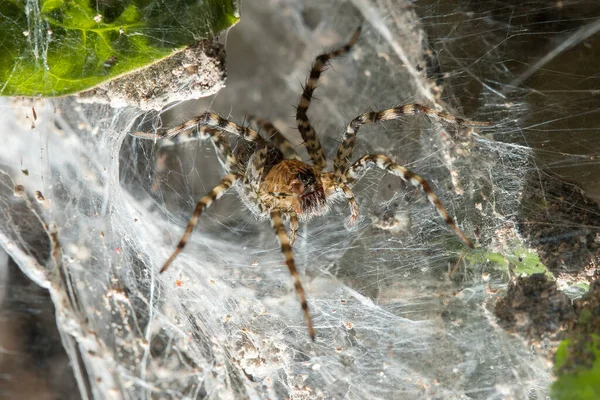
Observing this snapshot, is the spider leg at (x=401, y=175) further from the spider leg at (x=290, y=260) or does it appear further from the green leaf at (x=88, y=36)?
the green leaf at (x=88, y=36)

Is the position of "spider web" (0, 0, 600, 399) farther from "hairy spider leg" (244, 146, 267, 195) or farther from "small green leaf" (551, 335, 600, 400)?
"hairy spider leg" (244, 146, 267, 195)

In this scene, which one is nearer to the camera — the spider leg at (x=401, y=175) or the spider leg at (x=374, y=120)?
the spider leg at (x=401, y=175)

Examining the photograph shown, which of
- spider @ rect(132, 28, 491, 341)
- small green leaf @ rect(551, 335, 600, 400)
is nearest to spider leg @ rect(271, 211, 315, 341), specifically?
spider @ rect(132, 28, 491, 341)

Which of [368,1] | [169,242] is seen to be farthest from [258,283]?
[368,1]

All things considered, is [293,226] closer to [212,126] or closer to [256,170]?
[256,170]

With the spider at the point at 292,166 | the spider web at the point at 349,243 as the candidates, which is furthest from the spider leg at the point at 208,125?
the spider web at the point at 349,243

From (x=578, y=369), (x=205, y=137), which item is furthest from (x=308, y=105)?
(x=578, y=369)

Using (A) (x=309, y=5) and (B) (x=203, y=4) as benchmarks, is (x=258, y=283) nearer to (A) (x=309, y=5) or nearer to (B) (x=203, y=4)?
(B) (x=203, y=4)

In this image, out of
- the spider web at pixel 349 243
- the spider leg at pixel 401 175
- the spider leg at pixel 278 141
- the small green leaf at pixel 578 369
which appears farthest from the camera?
the spider leg at pixel 278 141
